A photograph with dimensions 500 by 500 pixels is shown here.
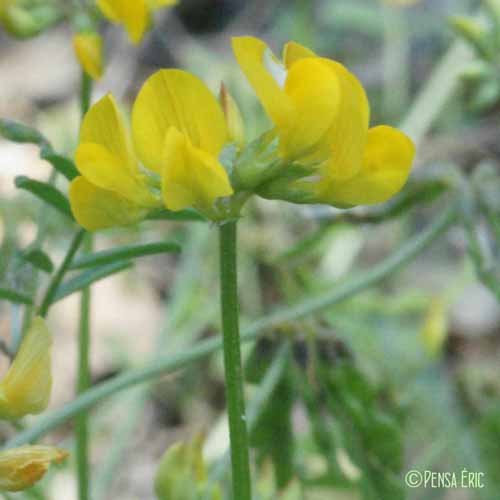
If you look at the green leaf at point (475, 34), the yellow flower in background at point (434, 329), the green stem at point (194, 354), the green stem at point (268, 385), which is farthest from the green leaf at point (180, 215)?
the yellow flower in background at point (434, 329)

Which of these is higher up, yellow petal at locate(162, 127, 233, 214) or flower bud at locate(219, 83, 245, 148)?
flower bud at locate(219, 83, 245, 148)

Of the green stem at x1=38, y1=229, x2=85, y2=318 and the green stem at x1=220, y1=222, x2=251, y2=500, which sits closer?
the green stem at x1=220, y1=222, x2=251, y2=500

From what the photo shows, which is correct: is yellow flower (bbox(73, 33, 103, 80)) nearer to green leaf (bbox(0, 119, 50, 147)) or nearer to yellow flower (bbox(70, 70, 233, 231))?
green leaf (bbox(0, 119, 50, 147))

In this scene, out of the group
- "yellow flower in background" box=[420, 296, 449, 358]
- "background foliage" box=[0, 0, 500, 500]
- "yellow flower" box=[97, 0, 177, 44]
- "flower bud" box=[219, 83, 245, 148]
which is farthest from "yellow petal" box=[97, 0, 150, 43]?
"yellow flower in background" box=[420, 296, 449, 358]

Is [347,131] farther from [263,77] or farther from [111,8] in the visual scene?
[111,8]

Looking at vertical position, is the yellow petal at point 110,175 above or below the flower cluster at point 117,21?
below

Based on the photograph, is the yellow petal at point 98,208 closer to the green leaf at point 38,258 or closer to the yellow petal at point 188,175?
the yellow petal at point 188,175

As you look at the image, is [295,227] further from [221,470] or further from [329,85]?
[329,85]

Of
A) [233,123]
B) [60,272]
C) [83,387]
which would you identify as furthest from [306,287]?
[233,123]
